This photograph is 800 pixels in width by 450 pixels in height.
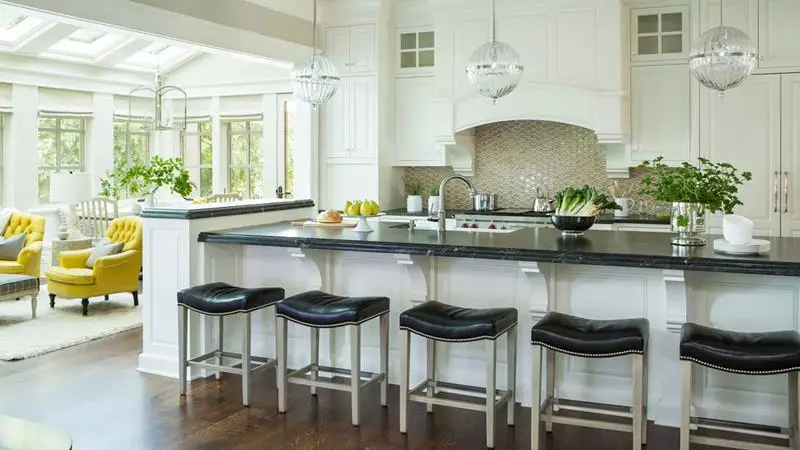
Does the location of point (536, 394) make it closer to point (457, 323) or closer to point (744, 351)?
point (457, 323)

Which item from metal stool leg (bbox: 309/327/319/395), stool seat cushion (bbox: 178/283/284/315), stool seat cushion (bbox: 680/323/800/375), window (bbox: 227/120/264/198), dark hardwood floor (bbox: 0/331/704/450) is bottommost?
dark hardwood floor (bbox: 0/331/704/450)

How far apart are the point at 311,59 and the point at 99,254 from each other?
3.28 meters

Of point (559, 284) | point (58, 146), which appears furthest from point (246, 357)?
point (58, 146)

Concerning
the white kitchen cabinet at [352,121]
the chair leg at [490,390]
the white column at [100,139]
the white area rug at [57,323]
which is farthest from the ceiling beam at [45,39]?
the chair leg at [490,390]

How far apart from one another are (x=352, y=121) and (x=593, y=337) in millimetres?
4539

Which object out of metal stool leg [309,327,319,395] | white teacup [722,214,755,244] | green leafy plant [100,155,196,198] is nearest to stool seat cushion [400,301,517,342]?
metal stool leg [309,327,319,395]

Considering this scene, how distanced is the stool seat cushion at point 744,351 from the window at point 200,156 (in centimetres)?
791

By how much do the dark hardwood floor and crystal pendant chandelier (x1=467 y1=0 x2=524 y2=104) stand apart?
2.04 meters

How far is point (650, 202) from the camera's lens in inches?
274

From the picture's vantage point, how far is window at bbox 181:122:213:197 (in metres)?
10.3

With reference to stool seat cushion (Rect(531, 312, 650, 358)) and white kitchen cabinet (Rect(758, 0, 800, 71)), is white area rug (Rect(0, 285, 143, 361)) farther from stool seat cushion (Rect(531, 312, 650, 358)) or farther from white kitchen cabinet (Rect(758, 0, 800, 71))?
white kitchen cabinet (Rect(758, 0, 800, 71))

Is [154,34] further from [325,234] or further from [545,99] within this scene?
[545,99]

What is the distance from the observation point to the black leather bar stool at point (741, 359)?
3180 mm

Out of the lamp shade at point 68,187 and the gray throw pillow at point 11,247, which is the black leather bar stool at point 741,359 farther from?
the gray throw pillow at point 11,247
